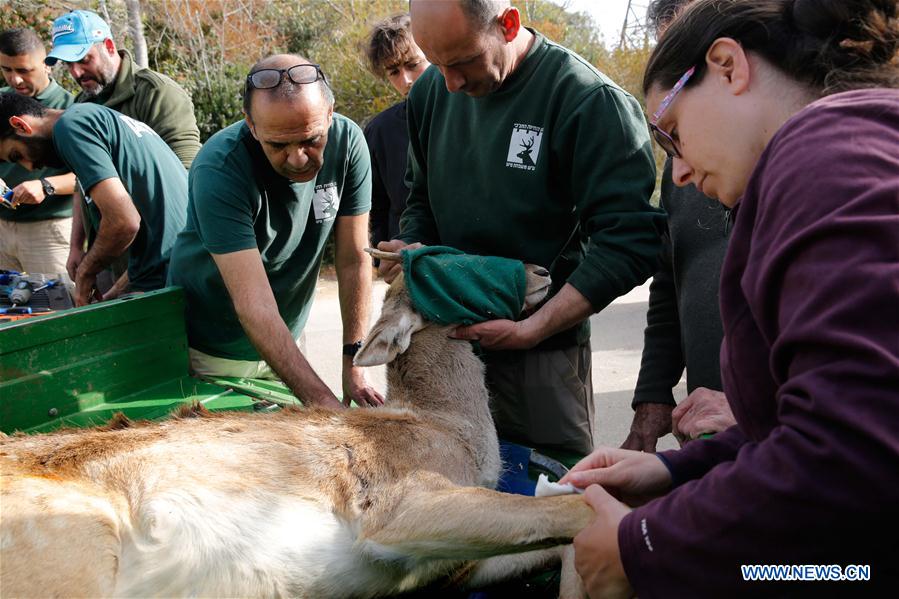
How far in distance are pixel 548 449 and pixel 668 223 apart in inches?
48.1

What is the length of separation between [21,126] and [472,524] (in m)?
4.67

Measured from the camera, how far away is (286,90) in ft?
13.1

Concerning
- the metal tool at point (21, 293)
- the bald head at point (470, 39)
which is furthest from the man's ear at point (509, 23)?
Result: the metal tool at point (21, 293)

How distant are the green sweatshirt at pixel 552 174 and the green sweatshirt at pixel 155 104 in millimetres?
3934

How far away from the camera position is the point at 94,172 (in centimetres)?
517

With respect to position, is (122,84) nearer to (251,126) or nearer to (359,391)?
(251,126)

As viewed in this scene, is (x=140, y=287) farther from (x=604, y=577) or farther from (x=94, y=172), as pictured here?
(x=604, y=577)

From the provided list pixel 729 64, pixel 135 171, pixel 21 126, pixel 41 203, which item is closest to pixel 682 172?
pixel 729 64

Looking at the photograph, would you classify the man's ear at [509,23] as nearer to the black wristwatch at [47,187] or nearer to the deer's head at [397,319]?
the deer's head at [397,319]

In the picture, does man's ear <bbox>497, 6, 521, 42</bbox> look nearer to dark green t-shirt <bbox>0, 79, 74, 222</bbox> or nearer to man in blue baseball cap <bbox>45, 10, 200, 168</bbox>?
man in blue baseball cap <bbox>45, 10, 200, 168</bbox>

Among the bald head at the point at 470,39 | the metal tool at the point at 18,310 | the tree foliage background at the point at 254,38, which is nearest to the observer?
the bald head at the point at 470,39

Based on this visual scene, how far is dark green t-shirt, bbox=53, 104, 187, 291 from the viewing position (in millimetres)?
5188

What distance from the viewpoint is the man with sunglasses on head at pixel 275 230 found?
13.0ft

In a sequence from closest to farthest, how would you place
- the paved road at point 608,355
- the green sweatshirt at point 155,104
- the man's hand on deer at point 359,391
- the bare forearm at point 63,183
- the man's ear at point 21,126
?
1. the man's hand on deer at point 359,391
2. the man's ear at point 21,126
3. the green sweatshirt at point 155,104
4. the paved road at point 608,355
5. the bare forearm at point 63,183
